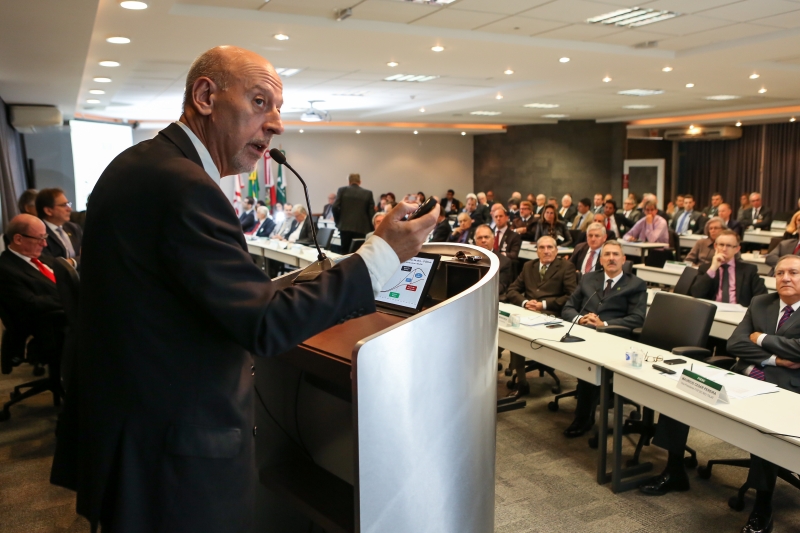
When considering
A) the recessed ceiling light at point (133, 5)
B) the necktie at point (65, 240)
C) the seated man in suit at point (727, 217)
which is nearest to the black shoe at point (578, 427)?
the recessed ceiling light at point (133, 5)

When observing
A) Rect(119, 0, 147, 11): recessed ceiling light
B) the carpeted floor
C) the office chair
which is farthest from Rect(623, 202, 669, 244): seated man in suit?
Rect(119, 0, 147, 11): recessed ceiling light

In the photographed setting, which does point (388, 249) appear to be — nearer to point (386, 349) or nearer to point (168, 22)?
point (386, 349)

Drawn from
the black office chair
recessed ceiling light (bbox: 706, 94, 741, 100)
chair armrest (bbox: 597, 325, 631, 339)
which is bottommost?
chair armrest (bbox: 597, 325, 631, 339)

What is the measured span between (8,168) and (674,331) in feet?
26.7

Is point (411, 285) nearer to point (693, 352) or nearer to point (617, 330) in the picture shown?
point (693, 352)

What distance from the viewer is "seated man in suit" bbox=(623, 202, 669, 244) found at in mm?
9898

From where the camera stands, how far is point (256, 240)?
1098 cm

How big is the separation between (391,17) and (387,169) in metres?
13.4

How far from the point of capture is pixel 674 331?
13.1 feet

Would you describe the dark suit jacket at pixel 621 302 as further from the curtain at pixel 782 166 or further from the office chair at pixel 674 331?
the curtain at pixel 782 166

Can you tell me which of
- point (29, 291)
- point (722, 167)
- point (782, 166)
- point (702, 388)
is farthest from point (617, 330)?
point (722, 167)

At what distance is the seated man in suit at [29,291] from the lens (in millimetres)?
4145

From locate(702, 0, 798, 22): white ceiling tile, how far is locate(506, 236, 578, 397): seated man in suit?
2475 millimetres

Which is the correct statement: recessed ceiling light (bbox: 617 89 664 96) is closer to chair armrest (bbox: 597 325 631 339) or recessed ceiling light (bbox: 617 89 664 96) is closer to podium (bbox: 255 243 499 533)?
chair armrest (bbox: 597 325 631 339)
